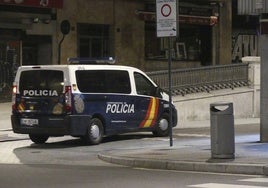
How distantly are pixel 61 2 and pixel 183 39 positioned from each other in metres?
10.2

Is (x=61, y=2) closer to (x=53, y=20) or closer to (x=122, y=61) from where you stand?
(x=53, y=20)

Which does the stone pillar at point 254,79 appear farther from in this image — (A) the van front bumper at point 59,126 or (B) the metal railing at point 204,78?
(A) the van front bumper at point 59,126

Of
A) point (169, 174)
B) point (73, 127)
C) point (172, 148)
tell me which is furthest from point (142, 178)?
point (73, 127)

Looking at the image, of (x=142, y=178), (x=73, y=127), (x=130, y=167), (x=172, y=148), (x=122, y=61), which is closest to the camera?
(x=142, y=178)

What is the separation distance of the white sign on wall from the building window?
14.9 metres

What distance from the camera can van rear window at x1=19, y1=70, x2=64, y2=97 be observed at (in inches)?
618

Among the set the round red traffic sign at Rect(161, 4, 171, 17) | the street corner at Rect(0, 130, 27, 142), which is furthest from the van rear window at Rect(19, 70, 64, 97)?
the round red traffic sign at Rect(161, 4, 171, 17)

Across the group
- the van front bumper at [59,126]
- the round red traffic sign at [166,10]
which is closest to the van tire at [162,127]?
the van front bumper at [59,126]

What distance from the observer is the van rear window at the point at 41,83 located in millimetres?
15706

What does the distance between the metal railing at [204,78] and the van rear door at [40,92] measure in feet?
29.2

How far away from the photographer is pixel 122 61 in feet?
100.0

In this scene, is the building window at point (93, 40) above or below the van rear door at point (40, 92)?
above

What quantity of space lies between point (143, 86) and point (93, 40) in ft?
42.3

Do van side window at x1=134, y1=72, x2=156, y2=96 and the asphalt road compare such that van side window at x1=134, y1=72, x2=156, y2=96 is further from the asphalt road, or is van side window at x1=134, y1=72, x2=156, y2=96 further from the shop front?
the shop front
